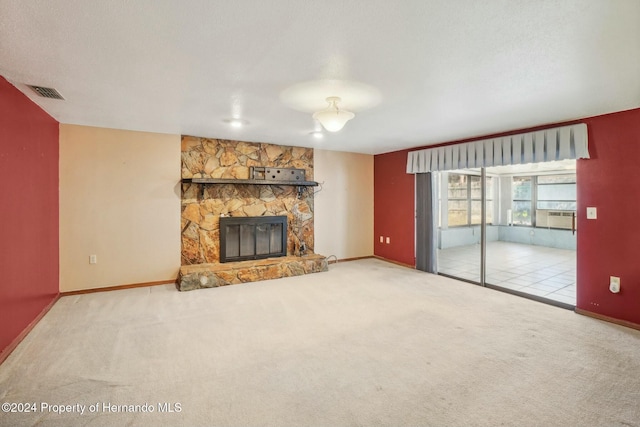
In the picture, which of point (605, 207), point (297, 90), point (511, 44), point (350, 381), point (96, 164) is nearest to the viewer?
point (511, 44)

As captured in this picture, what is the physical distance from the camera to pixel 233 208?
5008 mm

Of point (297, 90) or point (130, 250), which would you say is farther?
point (130, 250)

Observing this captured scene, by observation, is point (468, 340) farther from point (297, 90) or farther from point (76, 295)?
point (76, 295)

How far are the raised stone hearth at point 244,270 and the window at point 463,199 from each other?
4.32m

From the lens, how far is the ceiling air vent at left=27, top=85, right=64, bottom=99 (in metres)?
2.64

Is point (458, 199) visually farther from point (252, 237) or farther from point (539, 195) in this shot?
point (252, 237)

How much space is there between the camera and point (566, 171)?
7191 millimetres

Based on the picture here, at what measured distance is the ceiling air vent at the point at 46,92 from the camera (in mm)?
2638

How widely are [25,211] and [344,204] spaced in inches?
186

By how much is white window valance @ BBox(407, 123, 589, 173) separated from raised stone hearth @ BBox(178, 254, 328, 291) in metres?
2.59

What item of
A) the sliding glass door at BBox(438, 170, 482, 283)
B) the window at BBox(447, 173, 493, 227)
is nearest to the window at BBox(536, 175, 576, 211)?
the window at BBox(447, 173, 493, 227)

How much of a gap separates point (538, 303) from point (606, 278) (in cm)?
75

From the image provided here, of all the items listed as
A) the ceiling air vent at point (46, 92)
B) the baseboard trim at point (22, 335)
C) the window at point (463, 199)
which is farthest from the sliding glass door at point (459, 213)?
the baseboard trim at point (22, 335)

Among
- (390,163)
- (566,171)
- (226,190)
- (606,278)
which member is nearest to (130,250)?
(226,190)
